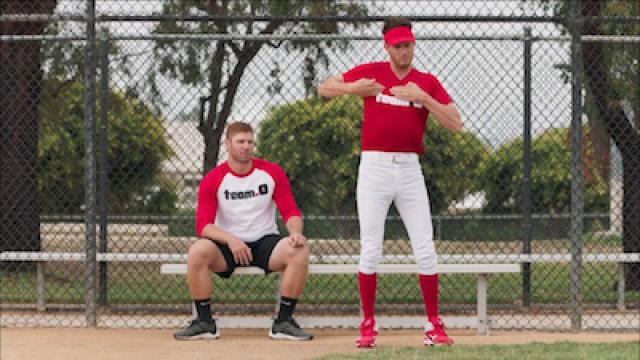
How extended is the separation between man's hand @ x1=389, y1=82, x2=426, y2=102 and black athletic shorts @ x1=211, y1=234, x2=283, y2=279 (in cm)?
123

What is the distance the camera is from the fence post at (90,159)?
6762 millimetres

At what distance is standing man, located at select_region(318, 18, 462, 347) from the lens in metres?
5.75

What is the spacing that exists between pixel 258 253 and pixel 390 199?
37.2 inches

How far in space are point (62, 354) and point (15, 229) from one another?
386cm

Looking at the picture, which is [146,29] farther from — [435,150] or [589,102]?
[435,150]

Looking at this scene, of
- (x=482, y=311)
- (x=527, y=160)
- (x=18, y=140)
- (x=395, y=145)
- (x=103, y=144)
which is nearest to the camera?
(x=395, y=145)

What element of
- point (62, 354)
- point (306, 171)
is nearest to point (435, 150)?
point (306, 171)

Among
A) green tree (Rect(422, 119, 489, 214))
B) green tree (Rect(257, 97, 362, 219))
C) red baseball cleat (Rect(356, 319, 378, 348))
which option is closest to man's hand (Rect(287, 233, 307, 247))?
red baseball cleat (Rect(356, 319, 378, 348))

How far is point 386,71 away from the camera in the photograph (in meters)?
5.87

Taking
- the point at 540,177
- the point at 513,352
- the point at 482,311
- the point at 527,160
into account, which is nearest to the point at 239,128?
the point at 482,311

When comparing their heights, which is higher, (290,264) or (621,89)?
(621,89)

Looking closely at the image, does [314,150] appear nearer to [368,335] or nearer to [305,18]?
[305,18]

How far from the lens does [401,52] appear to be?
226 inches

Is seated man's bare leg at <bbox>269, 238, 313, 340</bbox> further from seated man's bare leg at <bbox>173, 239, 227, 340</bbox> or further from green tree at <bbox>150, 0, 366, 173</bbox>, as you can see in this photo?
green tree at <bbox>150, 0, 366, 173</bbox>
